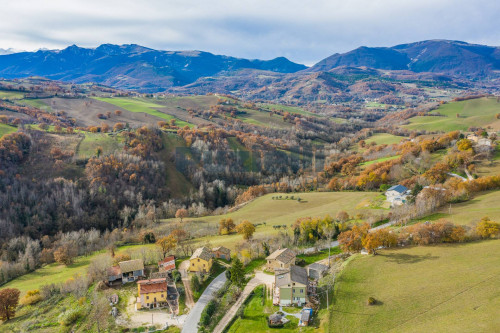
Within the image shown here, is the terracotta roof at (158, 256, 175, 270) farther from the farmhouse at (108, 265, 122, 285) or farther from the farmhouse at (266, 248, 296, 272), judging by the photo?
the farmhouse at (266, 248, 296, 272)

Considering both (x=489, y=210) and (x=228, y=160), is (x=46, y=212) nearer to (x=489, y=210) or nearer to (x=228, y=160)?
(x=228, y=160)

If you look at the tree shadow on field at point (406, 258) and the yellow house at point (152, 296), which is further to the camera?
the tree shadow on field at point (406, 258)

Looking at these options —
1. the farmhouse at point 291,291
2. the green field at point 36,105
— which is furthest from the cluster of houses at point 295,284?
the green field at point 36,105

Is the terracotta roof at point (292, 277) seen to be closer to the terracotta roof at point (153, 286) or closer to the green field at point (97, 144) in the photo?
the terracotta roof at point (153, 286)

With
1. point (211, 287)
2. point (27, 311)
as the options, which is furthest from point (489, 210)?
point (27, 311)

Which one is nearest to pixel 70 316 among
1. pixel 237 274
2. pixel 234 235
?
pixel 237 274

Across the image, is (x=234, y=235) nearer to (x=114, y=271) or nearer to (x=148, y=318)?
(x=114, y=271)
